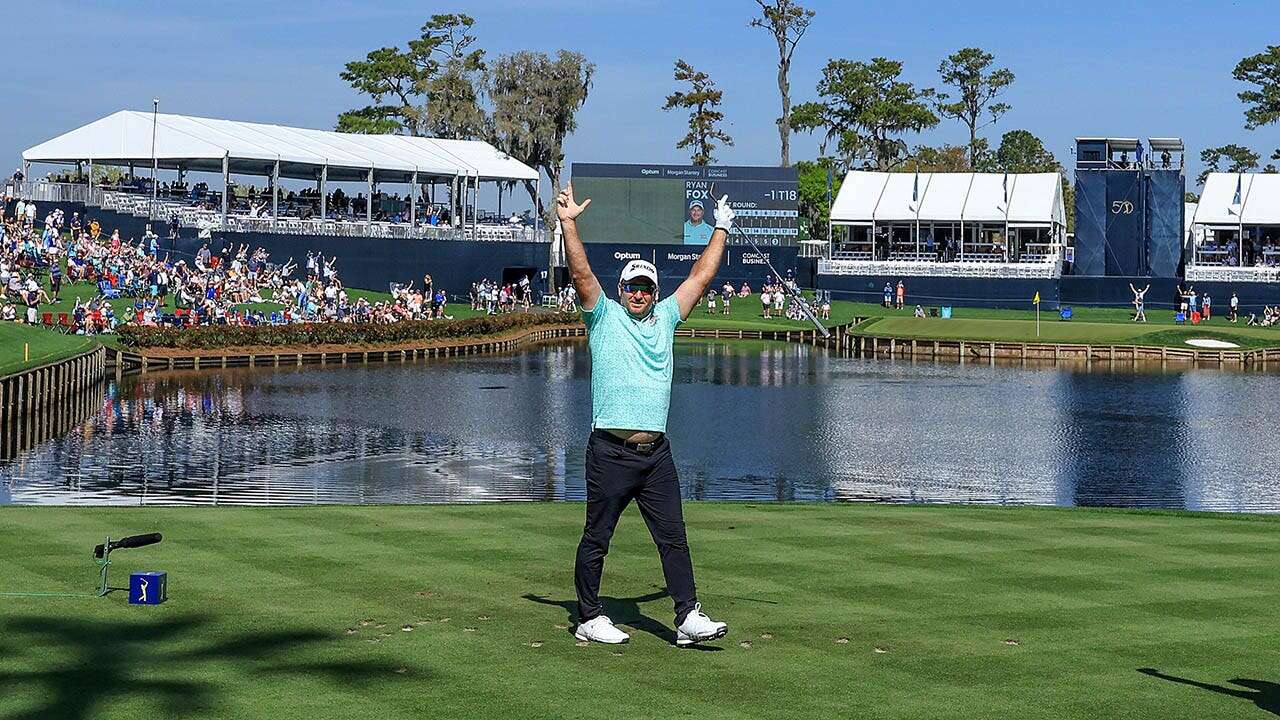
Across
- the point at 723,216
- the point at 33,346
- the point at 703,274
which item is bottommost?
the point at 33,346

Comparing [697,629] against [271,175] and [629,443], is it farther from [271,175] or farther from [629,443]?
[271,175]

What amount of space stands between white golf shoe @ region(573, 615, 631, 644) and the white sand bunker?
228ft

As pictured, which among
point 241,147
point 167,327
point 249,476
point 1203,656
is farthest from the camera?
point 241,147

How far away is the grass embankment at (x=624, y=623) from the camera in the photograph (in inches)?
383

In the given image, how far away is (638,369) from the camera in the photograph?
1108 cm

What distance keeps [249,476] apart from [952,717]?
2410cm

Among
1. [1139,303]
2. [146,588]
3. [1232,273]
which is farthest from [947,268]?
[146,588]

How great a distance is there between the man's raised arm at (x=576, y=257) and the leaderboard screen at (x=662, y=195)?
87080 millimetres

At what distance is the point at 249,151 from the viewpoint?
3393 inches

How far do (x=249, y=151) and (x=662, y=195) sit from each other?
981 inches

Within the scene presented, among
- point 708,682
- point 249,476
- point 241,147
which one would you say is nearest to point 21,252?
point 241,147

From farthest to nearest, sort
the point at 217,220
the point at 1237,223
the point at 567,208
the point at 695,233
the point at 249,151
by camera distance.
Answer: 1. the point at 1237,223
2. the point at 695,233
3. the point at 249,151
4. the point at 217,220
5. the point at 567,208

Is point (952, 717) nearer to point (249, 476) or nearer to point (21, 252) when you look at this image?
point (249, 476)

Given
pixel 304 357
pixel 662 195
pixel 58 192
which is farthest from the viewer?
pixel 662 195
